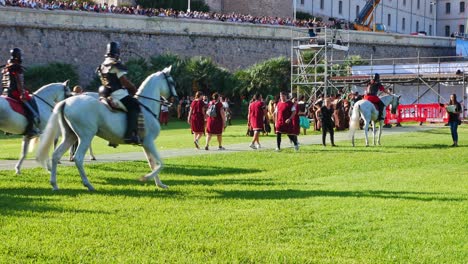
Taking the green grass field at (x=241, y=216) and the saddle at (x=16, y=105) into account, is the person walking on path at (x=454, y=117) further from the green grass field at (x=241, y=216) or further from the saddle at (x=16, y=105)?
the saddle at (x=16, y=105)

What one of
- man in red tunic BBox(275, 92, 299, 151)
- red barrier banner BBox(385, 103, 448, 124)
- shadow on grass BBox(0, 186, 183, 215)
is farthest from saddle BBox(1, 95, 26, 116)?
red barrier banner BBox(385, 103, 448, 124)

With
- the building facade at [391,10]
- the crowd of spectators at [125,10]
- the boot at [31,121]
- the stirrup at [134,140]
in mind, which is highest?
the building facade at [391,10]

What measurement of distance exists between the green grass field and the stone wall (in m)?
33.3

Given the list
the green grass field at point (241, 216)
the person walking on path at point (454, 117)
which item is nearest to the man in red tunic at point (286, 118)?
the green grass field at point (241, 216)

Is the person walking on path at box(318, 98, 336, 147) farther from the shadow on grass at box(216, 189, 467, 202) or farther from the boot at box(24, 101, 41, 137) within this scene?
the shadow on grass at box(216, 189, 467, 202)

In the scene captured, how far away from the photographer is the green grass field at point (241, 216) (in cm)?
813

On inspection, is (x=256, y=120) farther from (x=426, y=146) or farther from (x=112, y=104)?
(x=112, y=104)

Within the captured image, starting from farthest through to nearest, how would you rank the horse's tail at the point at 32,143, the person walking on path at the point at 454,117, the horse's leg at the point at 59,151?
the person walking on path at the point at 454,117 → the horse's tail at the point at 32,143 → the horse's leg at the point at 59,151

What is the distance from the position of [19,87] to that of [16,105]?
16.5 inches

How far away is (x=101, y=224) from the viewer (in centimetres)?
963

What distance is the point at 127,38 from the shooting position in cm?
5381

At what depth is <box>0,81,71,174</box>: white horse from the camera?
1586cm

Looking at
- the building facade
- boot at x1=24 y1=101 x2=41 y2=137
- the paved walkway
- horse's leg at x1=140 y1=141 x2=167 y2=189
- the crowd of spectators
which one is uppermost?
the building facade

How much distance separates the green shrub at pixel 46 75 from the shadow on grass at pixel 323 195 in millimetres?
33779
